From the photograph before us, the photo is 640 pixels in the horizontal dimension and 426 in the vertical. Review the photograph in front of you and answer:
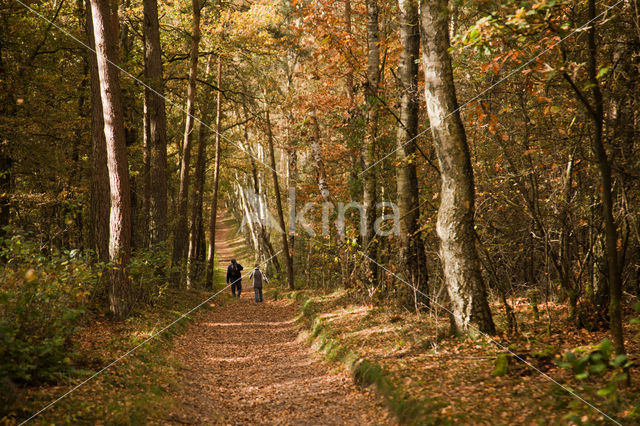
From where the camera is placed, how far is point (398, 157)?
28.9ft

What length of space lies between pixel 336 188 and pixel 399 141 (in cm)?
1117

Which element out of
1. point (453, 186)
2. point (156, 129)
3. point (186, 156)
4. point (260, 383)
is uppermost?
point (156, 129)

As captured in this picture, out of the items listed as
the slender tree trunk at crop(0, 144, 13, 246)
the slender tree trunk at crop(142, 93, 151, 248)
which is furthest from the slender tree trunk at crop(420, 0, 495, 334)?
the slender tree trunk at crop(0, 144, 13, 246)

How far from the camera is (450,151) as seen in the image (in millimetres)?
6465

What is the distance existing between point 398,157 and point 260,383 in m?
4.88

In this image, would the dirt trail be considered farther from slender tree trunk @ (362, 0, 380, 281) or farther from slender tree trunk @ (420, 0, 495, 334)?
slender tree trunk @ (362, 0, 380, 281)

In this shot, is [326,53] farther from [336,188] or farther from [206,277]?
[206,277]

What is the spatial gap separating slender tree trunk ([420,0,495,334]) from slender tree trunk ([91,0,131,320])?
600cm

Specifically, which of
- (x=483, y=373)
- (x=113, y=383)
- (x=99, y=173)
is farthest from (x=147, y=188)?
(x=483, y=373)

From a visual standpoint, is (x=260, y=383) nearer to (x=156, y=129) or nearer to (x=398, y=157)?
(x=398, y=157)

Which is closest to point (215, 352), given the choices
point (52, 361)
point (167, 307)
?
point (167, 307)

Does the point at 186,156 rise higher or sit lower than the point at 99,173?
higher

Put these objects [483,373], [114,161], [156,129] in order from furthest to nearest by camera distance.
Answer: [156,129] → [114,161] → [483,373]

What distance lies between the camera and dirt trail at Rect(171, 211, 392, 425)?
5.91 meters
